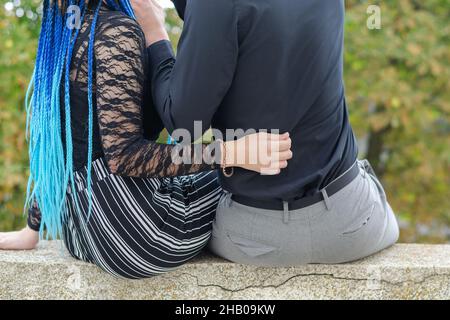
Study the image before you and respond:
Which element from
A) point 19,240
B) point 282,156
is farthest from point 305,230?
point 19,240

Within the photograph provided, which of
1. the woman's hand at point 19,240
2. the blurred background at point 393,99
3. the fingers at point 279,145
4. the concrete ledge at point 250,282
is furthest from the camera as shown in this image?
the blurred background at point 393,99

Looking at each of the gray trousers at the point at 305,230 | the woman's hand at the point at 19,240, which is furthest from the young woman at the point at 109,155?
the woman's hand at the point at 19,240

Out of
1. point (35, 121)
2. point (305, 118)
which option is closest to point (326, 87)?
point (305, 118)

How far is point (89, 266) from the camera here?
2059mm

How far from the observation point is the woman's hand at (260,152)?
1.78m

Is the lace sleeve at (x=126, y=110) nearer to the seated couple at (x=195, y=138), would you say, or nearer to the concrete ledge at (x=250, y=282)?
the seated couple at (x=195, y=138)

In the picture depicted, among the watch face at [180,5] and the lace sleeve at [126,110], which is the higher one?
the watch face at [180,5]

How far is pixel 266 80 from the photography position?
175cm

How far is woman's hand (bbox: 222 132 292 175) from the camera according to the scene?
1.78 metres

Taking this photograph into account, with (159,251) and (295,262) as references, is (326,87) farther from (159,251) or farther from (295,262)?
(159,251)

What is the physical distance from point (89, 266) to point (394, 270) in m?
1.00

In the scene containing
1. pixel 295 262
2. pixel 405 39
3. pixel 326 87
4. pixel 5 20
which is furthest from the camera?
pixel 405 39

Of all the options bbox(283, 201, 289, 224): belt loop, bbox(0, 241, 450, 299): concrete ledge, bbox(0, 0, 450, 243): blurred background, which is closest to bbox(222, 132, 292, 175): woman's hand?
bbox(283, 201, 289, 224): belt loop
